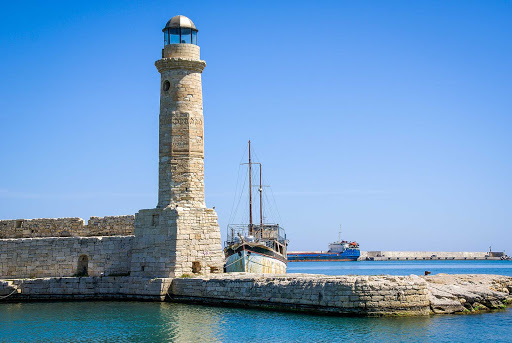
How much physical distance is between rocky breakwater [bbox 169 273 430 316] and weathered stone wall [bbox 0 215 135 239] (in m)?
4.39

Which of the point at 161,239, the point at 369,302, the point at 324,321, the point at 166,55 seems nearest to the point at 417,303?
the point at 369,302

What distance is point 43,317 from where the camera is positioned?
17797 mm

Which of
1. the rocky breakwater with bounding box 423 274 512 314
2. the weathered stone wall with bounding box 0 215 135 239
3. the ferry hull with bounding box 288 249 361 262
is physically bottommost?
the rocky breakwater with bounding box 423 274 512 314

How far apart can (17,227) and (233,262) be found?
9.34 m

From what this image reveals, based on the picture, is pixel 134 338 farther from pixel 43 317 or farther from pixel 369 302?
pixel 369 302

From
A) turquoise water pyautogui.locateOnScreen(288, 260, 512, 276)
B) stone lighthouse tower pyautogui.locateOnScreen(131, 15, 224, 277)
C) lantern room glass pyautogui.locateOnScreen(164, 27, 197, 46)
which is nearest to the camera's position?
stone lighthouse tower pyautogui.locateOnScreen(131, 15, 224, 277)

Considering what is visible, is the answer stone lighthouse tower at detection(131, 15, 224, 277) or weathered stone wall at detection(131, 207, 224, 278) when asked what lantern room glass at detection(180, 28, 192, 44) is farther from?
weathered stone wall at detection(131, 207, 224, 278)

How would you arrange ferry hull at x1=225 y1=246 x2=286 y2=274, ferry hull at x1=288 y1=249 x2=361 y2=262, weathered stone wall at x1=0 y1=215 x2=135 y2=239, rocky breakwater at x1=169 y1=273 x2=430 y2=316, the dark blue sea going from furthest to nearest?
ferry hull at x1=288 y1=249 x2=361 y2=262 → ferry hull at x1=225 y1=246 x2=286 y2=274 → weathered stone wall at x1=0 y1=215 x2=135 y2=239 → rocky breakwater at x1=169 y1=273 x2=430 y2=316 → the dark blue sea

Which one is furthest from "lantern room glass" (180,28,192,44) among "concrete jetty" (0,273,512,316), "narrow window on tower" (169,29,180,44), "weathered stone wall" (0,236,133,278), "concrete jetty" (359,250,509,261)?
"concrete jetty" (359,250,509,261)

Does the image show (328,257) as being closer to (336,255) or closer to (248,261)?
(336,255)

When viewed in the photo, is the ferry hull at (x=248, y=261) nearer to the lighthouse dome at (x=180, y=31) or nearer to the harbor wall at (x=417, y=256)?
the lighthouse dome at (x=180, y=31)

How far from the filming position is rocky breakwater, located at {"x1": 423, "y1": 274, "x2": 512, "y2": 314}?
17.3 m

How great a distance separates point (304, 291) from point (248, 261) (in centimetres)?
1035

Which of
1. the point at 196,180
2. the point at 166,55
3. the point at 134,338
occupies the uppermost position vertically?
the point at 166,55
